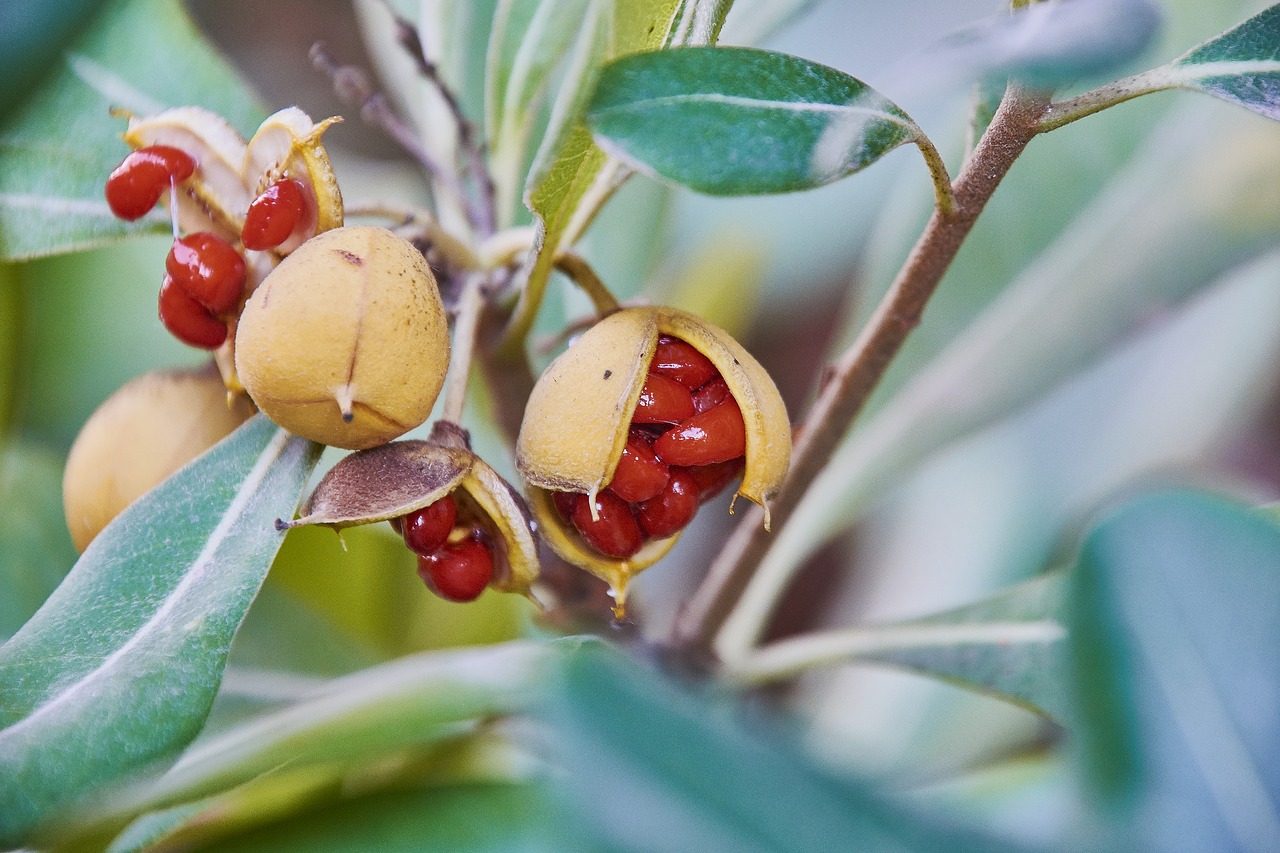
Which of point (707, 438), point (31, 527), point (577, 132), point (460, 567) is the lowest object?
point (31, 527)

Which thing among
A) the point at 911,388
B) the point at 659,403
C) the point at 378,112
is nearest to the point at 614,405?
the point at 659,403

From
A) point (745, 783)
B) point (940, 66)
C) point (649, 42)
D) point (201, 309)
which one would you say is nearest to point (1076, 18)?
point (940, 66)

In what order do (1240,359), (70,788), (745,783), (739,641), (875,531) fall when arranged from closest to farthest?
(745,783), (70,788), (739,641), (1240,359), (875,531)

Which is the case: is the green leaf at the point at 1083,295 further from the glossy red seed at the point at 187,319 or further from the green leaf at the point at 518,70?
the glossy red seed at the point at 187,319

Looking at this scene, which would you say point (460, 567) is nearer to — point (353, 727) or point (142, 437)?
point (353, 727)

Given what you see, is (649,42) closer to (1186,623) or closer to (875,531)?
(1186,623)
